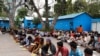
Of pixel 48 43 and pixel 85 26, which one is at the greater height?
pixel 48 43

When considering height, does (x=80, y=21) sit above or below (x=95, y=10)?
above

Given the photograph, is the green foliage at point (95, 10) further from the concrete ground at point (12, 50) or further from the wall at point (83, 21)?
the concrete ground at point (12, 50)

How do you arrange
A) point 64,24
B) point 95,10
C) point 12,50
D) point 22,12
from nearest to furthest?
point 12,50, point 64,24, point 95,10, point 22,12

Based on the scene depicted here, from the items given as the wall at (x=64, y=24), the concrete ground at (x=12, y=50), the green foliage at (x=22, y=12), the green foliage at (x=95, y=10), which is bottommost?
the green foliage at (x=22, y=12)

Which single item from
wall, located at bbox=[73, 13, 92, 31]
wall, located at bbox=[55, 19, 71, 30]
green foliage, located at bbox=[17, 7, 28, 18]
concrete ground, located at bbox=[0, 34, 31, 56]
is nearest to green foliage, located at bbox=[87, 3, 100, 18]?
wall, located at bbox=[55, 19, 71, 30]

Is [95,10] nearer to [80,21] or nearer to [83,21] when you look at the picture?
[83,21]

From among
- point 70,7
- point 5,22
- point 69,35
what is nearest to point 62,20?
point 70,7

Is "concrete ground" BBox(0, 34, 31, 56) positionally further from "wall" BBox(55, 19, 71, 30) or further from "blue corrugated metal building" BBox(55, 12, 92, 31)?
"wall" BBox(55, 19, 71, 30)

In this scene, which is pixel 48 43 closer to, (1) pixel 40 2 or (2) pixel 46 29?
(2) pixel 46 29

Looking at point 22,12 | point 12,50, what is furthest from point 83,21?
point 22,12

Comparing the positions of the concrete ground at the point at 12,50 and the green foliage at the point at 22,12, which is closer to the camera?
the concrete ground at the point at 12,50

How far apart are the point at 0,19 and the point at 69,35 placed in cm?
4061

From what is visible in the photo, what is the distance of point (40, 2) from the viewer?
7419 centimetres

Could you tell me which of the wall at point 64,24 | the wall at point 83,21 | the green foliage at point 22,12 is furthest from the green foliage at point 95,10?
the green foliage at point 22,12
